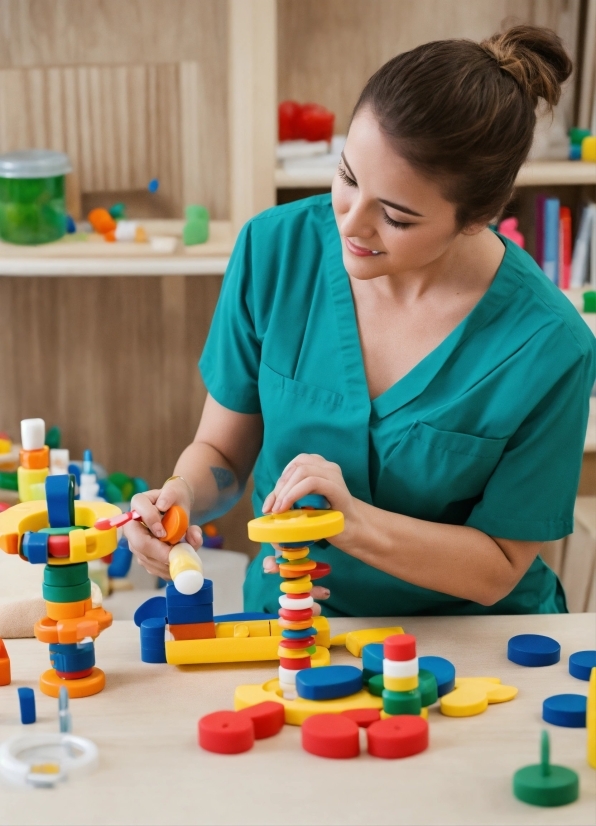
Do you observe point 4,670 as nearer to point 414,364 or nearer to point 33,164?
point 414,364

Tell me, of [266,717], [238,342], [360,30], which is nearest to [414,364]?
[238,342]


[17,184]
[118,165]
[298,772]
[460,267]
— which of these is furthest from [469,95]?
[118,165]

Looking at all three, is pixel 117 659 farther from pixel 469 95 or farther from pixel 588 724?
pixel 469 95

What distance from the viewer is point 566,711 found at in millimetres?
869

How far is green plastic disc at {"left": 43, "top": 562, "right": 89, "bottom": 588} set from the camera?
2.88 ft

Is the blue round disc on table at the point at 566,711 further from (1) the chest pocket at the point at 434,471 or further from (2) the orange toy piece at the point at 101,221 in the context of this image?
(2) the orange toy piece at the point at 101,221

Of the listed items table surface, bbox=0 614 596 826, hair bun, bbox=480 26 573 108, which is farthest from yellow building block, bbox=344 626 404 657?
hair bun, bbox=480 26 573 108

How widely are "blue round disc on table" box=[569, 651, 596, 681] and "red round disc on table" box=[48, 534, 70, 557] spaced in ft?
1.52

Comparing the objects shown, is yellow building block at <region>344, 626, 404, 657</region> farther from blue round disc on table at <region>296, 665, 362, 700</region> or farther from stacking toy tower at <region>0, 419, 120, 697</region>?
stacking toy tower at <region>0, 419, 120, 697</region>

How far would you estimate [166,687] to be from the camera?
938 mm

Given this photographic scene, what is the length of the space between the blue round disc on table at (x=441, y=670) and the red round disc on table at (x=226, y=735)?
0.57 feet

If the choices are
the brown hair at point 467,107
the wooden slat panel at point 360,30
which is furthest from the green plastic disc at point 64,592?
the wooden slat panel at point 360,30

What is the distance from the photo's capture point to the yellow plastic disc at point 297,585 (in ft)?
3.00

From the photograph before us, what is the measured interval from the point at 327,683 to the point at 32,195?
126 centimetres
